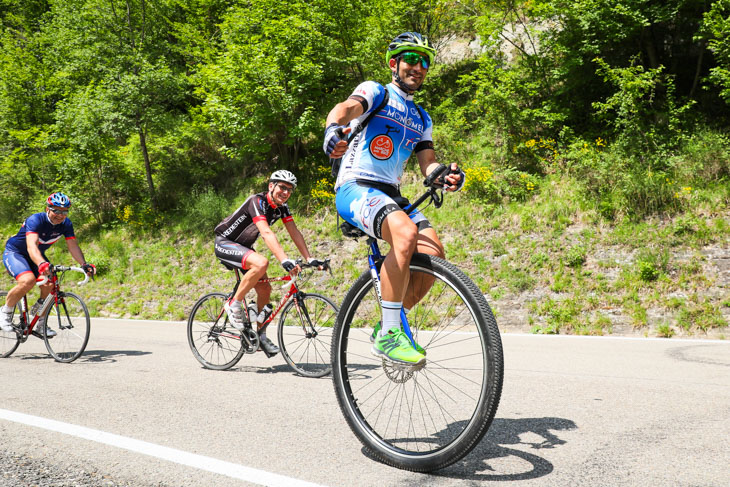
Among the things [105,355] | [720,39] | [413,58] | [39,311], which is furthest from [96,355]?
[720,39]

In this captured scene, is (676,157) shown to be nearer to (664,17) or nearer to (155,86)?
(664,17)

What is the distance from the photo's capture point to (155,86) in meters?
23.0

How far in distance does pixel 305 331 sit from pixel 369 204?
3.31m

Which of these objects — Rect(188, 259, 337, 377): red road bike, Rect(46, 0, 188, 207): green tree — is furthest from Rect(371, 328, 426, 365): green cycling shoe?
Rect(46, 0, 188, 207): green tree

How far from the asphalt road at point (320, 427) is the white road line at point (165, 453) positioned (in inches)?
0.4

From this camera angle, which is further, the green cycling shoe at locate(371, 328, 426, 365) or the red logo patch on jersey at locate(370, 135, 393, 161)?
the red logo patch on jersey at locate(370, 135, 393, 161)

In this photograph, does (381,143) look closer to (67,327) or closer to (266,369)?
(266,369)

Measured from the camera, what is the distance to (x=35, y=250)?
7.12m

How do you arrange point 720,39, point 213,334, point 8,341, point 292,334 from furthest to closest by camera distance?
1. point 720,39
2. point 8,341
3. point 213,334
4. point 292,334

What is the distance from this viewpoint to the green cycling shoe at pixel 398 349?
274 cm

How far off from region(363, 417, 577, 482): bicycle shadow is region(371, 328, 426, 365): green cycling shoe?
1.86ft

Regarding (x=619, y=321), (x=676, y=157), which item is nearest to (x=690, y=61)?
(x=676, y=157)

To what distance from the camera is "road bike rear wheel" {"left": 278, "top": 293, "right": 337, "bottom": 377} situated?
19.4 ft

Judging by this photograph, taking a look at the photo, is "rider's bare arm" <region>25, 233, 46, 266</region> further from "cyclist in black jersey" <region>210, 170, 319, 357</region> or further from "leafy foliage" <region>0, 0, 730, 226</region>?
"leafy foliage" <region>0, 0, 730, 226</region>
